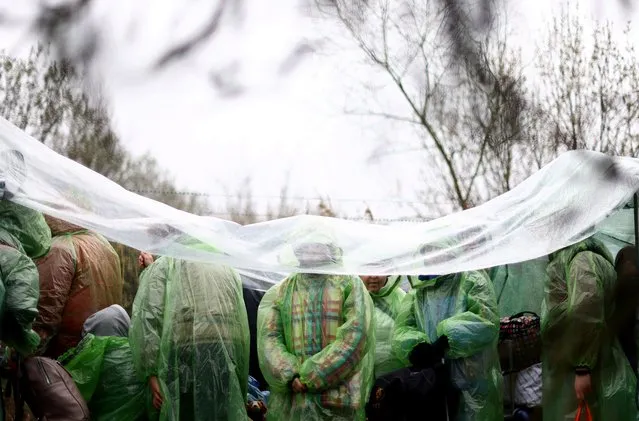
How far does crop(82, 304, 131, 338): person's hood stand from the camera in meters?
6.18

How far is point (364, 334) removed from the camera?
5781 millimetres

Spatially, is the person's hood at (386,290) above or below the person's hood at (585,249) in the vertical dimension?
below

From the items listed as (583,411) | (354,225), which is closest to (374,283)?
(354,225)

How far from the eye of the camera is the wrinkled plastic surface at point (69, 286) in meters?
6.25

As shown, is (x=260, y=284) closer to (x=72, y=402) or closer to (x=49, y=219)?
(x=49, y=219)

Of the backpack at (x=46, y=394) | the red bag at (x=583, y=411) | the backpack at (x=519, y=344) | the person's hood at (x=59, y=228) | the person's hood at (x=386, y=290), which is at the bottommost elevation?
the red bag at (x=583, y=411)

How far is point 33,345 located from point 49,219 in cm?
148

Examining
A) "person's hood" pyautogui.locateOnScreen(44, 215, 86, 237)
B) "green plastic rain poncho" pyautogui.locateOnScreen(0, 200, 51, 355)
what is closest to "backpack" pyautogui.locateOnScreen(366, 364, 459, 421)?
"green plastic rain poncho" pyautogui.locateOnScreen(0, 200, 51, 355)

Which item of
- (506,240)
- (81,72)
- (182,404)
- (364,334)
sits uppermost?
(81,72)

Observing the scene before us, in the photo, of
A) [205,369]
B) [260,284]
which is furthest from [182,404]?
[260,284]

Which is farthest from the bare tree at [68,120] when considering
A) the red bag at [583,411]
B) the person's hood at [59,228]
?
the red bag at [583,411]

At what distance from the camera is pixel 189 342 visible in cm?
584

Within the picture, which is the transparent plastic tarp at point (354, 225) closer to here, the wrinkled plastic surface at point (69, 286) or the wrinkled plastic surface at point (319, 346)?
the wrinkled plastic surface at point (319, 346)

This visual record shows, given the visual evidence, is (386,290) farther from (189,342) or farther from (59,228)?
(59,228)
